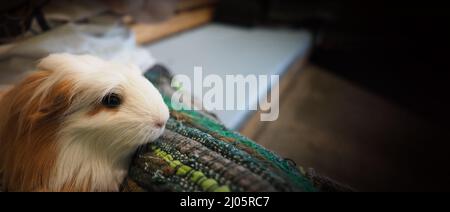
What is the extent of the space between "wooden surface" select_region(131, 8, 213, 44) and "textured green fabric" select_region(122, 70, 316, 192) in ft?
3.53

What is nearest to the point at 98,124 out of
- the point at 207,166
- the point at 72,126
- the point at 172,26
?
the point at 72,126

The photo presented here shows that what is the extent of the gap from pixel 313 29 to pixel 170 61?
1.57 meters

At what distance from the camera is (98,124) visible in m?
0.55

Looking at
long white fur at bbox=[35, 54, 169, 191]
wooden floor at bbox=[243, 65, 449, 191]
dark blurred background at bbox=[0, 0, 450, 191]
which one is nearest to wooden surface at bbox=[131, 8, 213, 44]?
dark blurred background at bbox=[0, 0, 450, 191]

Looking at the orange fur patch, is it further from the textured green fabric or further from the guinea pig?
the textured green fabric

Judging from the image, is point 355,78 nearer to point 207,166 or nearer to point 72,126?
point 207,166

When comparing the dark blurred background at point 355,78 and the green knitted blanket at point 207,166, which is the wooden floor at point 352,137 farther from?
the green knitted blanket at point 207,166

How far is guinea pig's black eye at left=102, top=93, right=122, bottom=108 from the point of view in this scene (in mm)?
573

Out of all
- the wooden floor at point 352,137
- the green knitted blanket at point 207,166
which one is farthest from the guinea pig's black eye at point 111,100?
the wooden floor at point 352,137

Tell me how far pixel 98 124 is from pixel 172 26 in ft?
4.82
